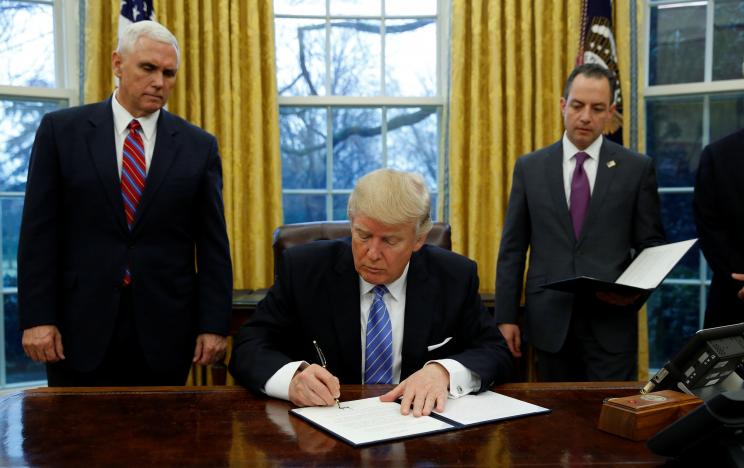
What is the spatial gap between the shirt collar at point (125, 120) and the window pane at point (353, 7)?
220 cm

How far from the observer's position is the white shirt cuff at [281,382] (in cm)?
173

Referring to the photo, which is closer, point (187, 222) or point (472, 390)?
point (472, 390)

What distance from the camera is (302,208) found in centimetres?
449

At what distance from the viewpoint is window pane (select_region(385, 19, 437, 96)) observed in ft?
14.8

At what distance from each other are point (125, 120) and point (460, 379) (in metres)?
1.52

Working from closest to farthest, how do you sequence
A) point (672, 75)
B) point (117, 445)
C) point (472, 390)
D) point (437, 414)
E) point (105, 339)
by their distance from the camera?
point (117, 445), point (437, 414), point (472, 390), point (105, 339), point (672, 75)

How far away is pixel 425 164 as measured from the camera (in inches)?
178

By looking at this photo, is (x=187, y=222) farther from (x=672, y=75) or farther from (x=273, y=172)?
(x=672, y=75)

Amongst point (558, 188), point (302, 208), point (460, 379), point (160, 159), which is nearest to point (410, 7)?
point (302, 208)

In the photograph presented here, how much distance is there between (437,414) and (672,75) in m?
3.41

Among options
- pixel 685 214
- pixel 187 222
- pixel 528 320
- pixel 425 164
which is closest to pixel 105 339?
pixel 187 222

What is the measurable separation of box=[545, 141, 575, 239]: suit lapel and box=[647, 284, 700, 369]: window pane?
71.4 inches

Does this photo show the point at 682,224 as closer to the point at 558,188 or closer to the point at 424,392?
the point at 558,188

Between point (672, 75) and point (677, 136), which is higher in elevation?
point (672, 75)
